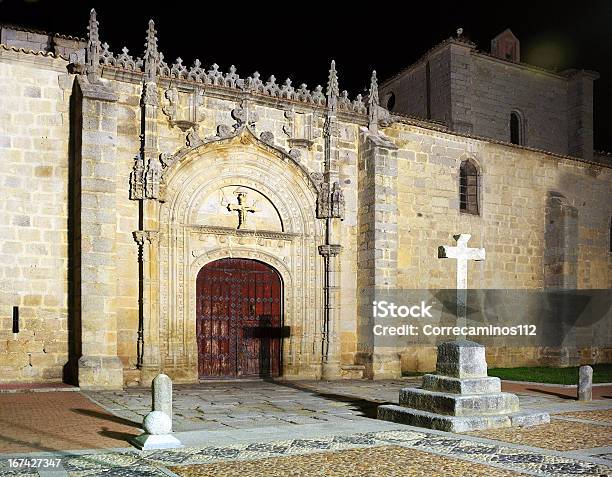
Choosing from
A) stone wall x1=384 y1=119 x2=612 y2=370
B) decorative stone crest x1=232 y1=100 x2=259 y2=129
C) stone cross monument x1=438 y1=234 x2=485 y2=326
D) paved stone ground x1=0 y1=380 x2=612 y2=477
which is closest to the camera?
paved stone ground x1=0 y1=380 x2=612 y2=477

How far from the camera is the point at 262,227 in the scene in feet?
50.8

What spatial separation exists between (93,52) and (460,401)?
1012 centimetres

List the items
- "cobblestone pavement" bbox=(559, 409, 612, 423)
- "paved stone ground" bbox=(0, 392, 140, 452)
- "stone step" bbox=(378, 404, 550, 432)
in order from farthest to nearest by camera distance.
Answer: "cobblestone pavement" bbox=(559, 409, 612, 423), "stone step" bbox=(378, 404, 550, 432), "paved stone ground" bbox=(0, 392, 140, 452)

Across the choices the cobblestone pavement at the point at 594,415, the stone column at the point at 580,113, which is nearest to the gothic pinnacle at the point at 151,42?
the cobblestone pavement at the point at 594,415

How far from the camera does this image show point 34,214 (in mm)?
13180

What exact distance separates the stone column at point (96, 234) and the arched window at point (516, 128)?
1819 centimetres

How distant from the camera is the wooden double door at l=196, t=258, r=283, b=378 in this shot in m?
14.7

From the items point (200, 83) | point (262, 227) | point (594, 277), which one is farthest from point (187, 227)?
point (594, 277)

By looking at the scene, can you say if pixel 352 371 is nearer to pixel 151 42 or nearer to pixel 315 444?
pixel 315 444

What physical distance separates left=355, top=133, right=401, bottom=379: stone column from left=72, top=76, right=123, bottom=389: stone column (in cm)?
606

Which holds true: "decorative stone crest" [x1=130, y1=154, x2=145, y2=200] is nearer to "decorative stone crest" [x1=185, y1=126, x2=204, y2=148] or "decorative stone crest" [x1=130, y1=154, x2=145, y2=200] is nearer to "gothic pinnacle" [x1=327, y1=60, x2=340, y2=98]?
"decorative stone crest" [x1=185, y1=126, x2=204, y2=148]

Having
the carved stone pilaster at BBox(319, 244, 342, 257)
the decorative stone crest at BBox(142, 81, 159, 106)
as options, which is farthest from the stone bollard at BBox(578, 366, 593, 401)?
the decorative stone crest at BBox(142, 81, 159, 106)

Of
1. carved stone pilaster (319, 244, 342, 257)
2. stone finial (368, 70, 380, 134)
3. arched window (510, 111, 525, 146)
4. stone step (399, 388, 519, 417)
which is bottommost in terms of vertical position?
stone step (399, 388, 519, 417)

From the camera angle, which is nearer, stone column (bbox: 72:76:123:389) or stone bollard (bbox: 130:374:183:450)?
stone bollard (bbox: 130:374:183:450)
